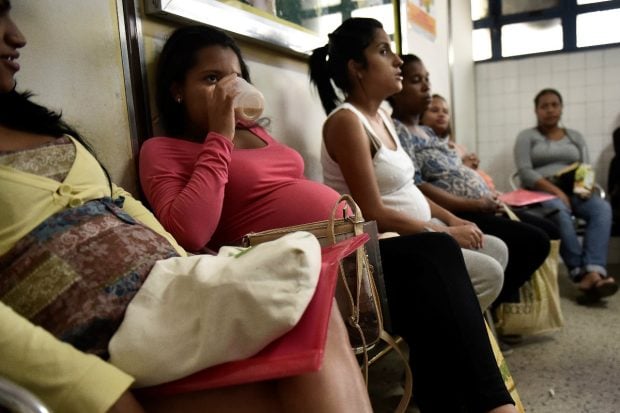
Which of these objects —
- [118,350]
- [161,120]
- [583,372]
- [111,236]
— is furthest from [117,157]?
[583,372]

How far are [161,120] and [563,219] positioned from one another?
92.8 inches

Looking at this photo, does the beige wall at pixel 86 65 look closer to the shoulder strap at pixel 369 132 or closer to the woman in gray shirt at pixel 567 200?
the shoulder strap at pixel 369 132

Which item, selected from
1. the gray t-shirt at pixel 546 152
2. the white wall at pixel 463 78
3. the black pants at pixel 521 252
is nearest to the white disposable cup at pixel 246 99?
the black pants at pixel 521 252

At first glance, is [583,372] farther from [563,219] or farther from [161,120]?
[161,120]

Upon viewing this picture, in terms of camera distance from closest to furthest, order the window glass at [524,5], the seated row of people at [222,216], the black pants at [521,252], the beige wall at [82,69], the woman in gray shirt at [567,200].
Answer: the seated row of people at [222,216] → the beige wall at [82,69] → the black pants at [521,252] → the woman in gray shirt at [567,200] → the window glass at [524,5]

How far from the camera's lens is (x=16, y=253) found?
29.2 inches

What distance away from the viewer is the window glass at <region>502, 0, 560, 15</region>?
4.24m

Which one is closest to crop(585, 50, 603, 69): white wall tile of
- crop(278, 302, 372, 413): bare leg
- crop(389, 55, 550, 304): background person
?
crop(389, 55, 550, 304): background person

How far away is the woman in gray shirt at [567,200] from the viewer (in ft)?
8.66

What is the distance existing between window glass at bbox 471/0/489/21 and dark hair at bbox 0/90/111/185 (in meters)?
4.25

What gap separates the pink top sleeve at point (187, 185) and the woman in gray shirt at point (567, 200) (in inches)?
87.3

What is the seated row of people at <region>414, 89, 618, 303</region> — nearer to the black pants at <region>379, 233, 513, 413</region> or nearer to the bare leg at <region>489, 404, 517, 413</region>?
the black pants at <region>379, 233, 513, 413</region>

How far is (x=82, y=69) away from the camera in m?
1.09

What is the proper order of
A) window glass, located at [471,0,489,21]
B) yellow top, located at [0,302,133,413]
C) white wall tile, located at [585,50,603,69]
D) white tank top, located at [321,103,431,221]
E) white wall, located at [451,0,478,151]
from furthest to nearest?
window glass, located at [471,0,489,21], white wall tile, located at [585,50,603,69], white wall, located at [451,0,478,151], white tank top, located at [321,103,431,221], yellow top, located at [0,302,133,413]
